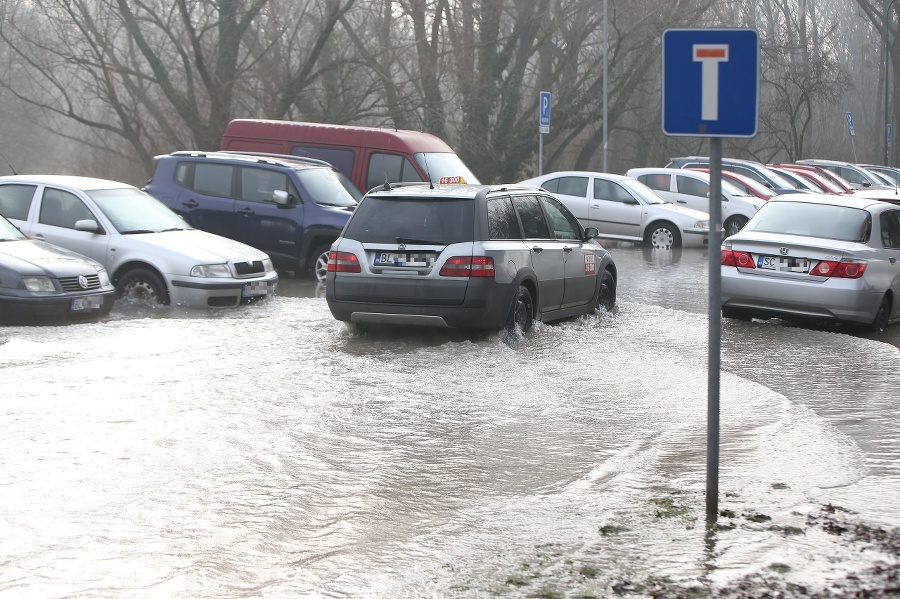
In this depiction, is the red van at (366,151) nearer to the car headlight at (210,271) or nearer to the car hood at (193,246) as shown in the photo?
the car hood at (193,246)

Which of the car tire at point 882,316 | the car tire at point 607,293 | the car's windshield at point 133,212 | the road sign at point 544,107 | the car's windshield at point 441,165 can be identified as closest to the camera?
the car tire at point 882,316

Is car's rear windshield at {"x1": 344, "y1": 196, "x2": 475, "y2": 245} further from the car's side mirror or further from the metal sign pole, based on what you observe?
the metal sign pole

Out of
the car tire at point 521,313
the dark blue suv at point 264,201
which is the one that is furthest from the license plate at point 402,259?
the dark blue suv at point 264,201

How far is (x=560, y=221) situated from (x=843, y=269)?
2997mm

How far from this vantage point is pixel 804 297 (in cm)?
1203

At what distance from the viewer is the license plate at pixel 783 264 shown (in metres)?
12.1

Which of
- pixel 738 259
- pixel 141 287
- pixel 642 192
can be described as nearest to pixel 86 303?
pixel 141 287

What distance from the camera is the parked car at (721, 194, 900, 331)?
11945 mm

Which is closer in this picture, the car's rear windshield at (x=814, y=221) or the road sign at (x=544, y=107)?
the car's rear windshield at (x=814, y=221)

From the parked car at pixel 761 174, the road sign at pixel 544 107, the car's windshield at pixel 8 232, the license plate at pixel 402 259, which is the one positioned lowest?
the license plate at pixel 402 259

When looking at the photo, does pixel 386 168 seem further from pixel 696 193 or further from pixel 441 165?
pixel 696 193

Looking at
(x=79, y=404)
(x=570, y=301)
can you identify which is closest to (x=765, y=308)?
(x=570, y=301)

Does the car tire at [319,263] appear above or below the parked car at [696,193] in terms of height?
below

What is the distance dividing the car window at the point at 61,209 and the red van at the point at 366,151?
5839mm
